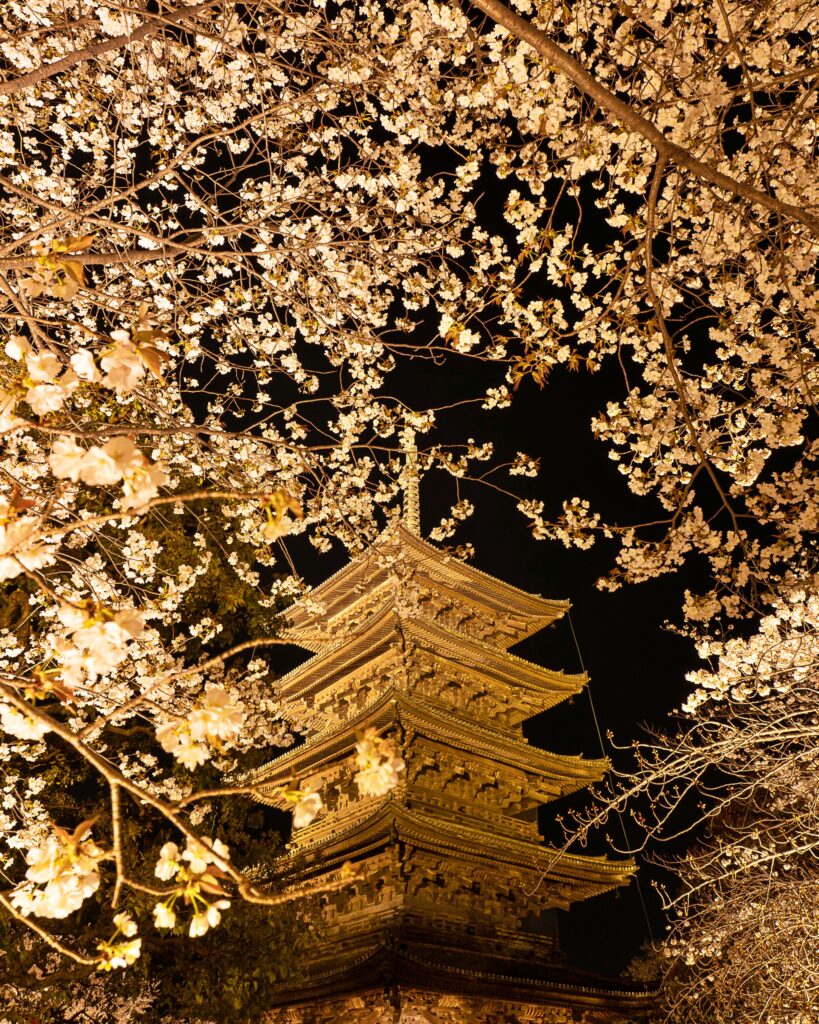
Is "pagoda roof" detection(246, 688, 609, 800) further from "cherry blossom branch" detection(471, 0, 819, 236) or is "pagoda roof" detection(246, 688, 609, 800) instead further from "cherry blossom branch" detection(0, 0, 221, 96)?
"cherry blossom branch" detection(471, 0, 819, 236)

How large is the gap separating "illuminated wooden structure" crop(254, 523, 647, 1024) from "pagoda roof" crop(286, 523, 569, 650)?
0.15ft

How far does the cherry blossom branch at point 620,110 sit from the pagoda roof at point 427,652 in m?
12.2

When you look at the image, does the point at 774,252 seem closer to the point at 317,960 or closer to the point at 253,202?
the point at 253,202

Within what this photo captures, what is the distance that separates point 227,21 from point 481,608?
1431 centimetres

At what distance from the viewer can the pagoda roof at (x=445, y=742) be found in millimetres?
14008

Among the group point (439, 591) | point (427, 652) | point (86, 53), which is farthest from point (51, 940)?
point (439, 591)

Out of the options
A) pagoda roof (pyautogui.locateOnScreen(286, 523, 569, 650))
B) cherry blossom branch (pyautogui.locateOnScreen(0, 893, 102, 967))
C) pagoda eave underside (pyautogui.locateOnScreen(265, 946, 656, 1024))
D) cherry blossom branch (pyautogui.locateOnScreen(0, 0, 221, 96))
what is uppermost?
pagoda roof (pyautogui.locateOnScreen(286, 523, 569, 650))

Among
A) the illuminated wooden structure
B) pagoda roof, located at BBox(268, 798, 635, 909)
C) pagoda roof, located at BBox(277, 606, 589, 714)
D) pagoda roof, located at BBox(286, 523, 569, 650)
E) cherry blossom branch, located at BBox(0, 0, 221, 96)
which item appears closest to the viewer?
cherry blossom branch, located at BBox(0, 0, 221, 96)

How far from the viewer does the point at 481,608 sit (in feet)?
58.3

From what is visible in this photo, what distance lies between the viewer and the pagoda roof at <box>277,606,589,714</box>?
1521cm

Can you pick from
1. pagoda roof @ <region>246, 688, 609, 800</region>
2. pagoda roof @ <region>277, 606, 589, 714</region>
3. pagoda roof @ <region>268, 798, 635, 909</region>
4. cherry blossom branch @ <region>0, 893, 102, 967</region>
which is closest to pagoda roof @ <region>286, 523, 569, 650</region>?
pagoda roof @ <region>277, 606, 589, 714</region>

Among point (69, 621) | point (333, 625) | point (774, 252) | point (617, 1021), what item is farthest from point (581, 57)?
point (617, 1021)

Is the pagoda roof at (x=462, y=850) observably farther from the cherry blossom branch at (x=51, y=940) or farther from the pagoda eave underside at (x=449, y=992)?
the cherry blossom branch at (x=51, y=940)

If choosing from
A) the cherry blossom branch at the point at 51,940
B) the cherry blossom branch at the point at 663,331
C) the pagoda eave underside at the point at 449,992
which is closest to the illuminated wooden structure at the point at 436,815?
the pagoda eave underside at the point at 449,992
